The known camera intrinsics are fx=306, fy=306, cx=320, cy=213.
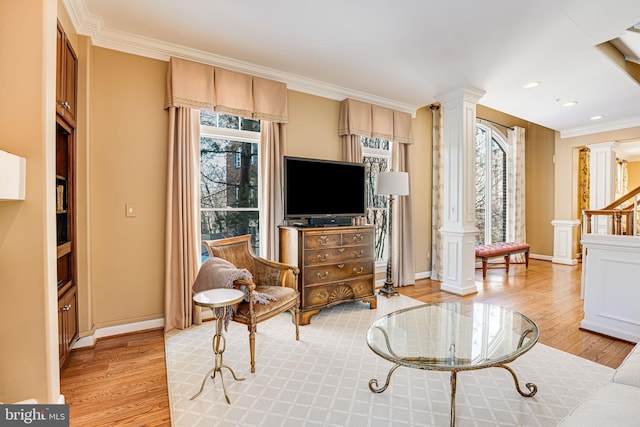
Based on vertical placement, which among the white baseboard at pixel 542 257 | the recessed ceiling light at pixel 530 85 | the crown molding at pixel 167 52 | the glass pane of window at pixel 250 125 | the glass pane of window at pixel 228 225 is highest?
the recessed ceiling light at pixel 530 85

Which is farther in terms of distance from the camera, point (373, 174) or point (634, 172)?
point (634, 172)

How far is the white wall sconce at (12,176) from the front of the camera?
1.03m

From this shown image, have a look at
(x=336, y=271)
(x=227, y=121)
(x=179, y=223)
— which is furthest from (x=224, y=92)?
(x=336, y=271)

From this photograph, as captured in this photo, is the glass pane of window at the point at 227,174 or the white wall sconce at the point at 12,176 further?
the glass pane of window at the point at 227,174

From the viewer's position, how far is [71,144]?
8.25ft

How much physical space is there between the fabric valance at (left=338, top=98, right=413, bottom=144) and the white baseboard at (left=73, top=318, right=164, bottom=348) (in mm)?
3123

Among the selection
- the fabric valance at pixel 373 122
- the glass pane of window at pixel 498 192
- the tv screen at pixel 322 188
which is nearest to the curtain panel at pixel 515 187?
the glass pane of window at pixel 498 192

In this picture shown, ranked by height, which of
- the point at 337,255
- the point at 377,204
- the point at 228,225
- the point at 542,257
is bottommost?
the point at 542,257

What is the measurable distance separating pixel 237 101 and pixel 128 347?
2.61 meters

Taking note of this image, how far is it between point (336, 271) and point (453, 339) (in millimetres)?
1618

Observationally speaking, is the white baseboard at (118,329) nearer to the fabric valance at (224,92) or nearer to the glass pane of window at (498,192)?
the fabric valance at (224,92)

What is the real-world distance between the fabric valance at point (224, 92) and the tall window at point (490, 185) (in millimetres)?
4769

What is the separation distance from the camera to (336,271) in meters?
3.41

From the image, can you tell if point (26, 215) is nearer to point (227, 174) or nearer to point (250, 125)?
point (227, 174)
